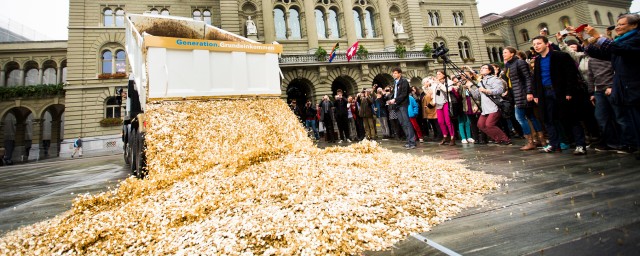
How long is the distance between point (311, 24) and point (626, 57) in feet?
74.2

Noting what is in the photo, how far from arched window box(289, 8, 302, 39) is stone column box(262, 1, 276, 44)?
1.88 metres

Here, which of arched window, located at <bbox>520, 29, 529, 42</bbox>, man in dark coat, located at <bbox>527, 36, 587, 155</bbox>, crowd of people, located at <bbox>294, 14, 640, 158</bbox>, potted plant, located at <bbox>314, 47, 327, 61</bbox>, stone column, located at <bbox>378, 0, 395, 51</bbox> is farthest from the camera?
arched window, located at <bbox>520, 29, 529, 42</bbox>

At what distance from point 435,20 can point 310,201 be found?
34328 millimetres

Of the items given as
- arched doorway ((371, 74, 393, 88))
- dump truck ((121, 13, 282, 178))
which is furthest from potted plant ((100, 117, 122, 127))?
arched doorway ((371, 74, 393, 88))

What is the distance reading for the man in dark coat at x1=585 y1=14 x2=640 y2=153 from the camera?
127 inches

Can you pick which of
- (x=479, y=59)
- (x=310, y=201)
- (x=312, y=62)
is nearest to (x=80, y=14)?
(x=312, y=62)

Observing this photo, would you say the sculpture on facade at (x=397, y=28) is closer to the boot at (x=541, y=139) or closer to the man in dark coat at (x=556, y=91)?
the boot at (x=541, y=139)

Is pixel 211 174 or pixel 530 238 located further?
pixel 211 174

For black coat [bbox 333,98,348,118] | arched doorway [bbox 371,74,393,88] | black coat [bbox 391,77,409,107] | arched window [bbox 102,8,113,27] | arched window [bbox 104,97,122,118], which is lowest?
black coat [bbox 391,77,409,107]

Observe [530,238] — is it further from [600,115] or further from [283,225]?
[600,115]

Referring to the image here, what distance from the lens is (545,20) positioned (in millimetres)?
37000

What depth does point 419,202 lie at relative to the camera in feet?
7.43

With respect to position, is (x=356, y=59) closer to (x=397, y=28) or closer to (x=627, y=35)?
(x=397, y=28)

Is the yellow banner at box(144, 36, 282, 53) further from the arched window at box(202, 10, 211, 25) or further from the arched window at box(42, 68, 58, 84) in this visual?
the arched window at box(42, 68, 58, 84)
